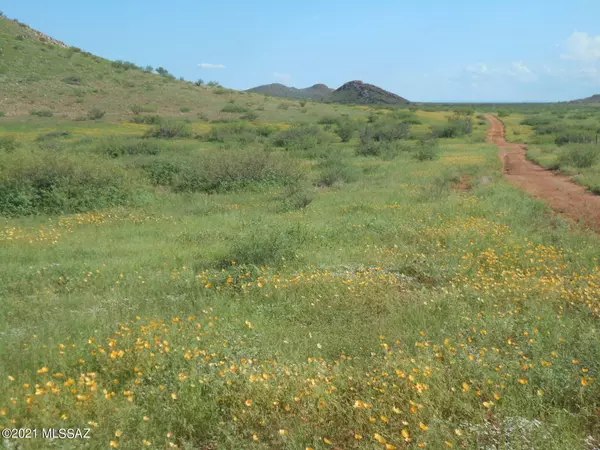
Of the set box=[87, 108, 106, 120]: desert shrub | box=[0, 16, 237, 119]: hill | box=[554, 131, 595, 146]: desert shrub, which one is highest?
box=[0, 16, 237, 119]: hill

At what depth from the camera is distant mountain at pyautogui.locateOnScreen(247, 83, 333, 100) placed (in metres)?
117

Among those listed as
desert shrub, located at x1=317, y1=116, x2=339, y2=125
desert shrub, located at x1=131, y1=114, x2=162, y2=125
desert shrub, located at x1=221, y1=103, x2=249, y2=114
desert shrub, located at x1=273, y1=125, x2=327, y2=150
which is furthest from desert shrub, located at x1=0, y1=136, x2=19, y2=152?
desert shrub, located at x1=317, y1=116, x2=339, y2=125

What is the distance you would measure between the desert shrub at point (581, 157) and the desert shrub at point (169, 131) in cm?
2121

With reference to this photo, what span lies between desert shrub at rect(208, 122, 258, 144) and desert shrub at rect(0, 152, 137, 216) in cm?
1346

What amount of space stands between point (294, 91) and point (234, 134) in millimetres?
110603

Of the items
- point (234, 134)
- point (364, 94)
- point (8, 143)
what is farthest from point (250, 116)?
point (364, 94)

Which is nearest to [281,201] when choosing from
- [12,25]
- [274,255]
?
[274,255]

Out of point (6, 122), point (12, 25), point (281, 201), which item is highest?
point (12, 25)

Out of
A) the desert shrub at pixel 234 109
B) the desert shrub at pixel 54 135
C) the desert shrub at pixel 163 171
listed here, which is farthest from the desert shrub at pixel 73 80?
the desert shrub at pixel 163 171

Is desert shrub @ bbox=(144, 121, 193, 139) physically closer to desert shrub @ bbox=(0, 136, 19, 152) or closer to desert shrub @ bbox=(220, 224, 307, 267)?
desert shrub @ bbox=(0, 136, 19, 152)

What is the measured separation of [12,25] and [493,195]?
2503 inches

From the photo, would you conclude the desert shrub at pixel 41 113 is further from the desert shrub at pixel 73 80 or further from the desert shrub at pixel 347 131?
the desert shrub at pixel 347 131

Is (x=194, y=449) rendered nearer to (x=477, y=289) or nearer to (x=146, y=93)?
(x=477, y=289)

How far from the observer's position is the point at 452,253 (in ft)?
27.8
